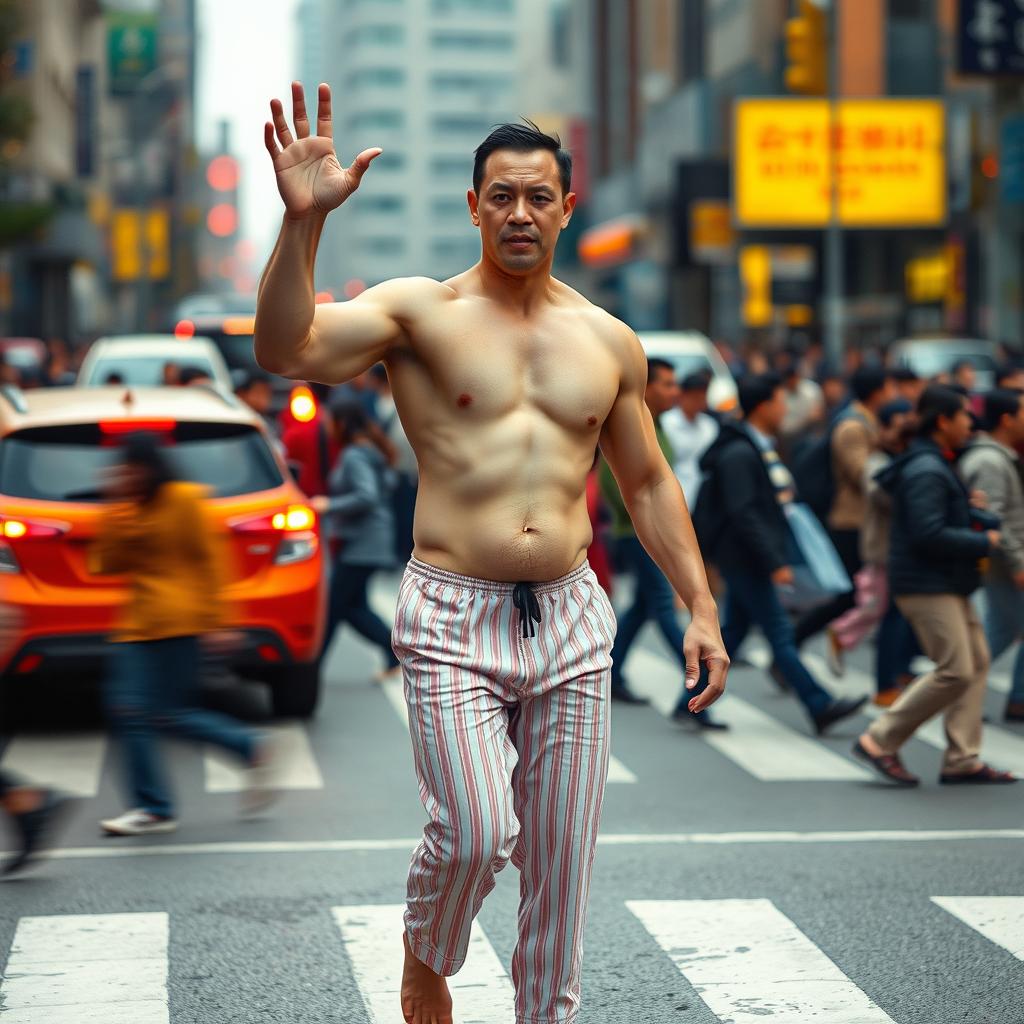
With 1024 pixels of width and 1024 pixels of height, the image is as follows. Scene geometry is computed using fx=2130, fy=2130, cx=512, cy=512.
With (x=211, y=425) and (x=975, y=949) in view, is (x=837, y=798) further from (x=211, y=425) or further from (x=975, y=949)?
(x=211, y=425)

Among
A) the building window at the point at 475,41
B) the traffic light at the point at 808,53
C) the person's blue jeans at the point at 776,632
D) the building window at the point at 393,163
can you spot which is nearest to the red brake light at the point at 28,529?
the person's blue jeans at the point at 776,632

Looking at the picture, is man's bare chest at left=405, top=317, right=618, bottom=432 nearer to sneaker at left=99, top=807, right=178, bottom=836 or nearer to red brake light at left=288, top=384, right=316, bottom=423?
sneaker at left=99, top=807, right=178, bottom=836

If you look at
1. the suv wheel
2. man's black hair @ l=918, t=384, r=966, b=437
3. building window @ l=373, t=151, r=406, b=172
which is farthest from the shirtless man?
building window @ l=373, t=151, r=406, b=172

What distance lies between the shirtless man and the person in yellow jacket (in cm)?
316

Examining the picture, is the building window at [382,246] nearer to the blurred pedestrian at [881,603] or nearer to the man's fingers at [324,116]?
the blurred pedestrian at [881,603]

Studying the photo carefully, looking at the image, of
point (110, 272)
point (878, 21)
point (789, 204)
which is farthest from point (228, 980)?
point (110, 272)

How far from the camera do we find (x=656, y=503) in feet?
16.3

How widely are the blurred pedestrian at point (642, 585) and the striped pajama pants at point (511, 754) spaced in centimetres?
656

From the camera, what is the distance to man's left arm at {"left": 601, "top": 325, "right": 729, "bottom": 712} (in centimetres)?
486

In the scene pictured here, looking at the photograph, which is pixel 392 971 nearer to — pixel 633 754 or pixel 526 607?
pixel 526 607

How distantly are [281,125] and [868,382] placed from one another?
29.1 ft

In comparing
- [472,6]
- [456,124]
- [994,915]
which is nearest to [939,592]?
[994,915]

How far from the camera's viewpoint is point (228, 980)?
19.7 ft

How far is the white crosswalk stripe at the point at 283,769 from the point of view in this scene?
902 cm
